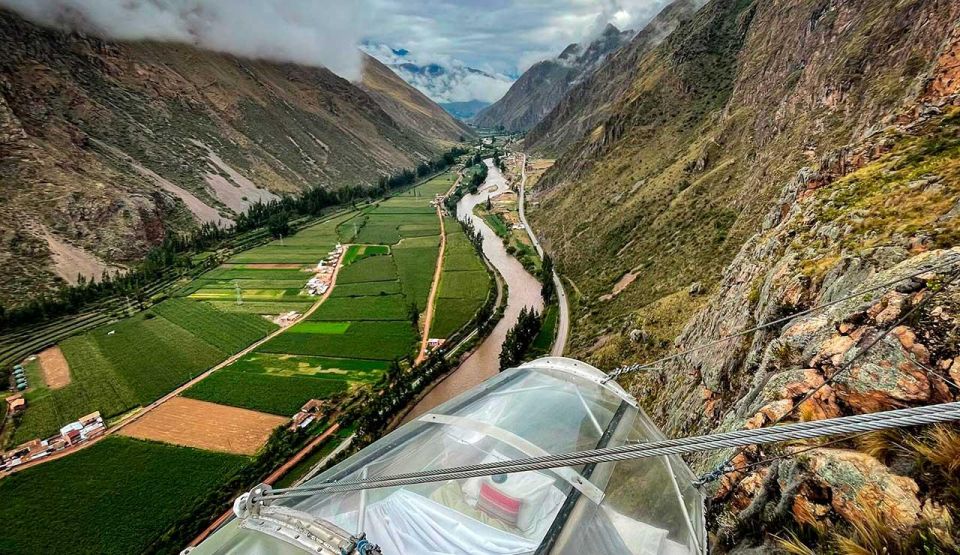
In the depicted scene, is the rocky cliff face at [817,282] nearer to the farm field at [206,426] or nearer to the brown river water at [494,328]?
the brown river water at [494,328]

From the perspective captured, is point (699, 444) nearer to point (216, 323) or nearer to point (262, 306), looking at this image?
point (216, 323)

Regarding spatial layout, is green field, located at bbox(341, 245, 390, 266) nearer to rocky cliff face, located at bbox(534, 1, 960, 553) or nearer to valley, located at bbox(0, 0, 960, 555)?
valley, located at bbox(0, 0, 960, 555)

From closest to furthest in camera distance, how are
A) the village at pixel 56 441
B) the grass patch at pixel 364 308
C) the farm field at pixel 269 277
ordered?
the village at pixel 56 441 → the grass patch at pixel 364 308 → the farm field at pixel 269 277

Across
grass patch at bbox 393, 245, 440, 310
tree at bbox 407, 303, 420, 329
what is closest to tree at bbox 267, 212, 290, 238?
grass patch at bbox 393, 245, 440, 310

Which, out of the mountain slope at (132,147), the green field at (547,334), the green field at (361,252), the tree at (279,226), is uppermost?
the mountain slope at (132,147)

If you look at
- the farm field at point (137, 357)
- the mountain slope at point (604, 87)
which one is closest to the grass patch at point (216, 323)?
the farm field at point (137, 357)

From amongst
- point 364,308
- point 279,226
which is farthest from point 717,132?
point 279,226

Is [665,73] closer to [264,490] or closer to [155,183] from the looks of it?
[264,490]
